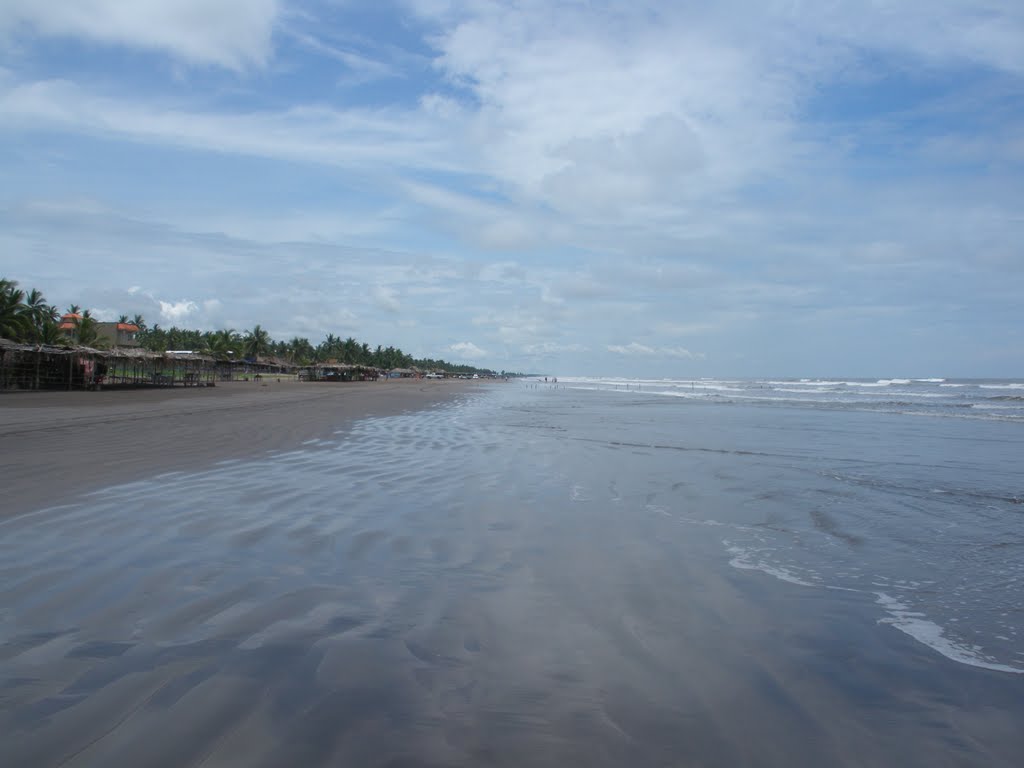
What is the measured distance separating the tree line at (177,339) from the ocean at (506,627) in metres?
40.0

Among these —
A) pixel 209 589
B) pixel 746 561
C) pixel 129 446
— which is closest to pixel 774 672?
pixel 746 561

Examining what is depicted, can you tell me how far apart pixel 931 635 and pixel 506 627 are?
9.28 ft

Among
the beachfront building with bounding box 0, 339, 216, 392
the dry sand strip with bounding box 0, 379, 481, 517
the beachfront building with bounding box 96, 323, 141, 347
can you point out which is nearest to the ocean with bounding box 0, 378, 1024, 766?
the dry sand strip with bounding box 0, 379, 481, 517

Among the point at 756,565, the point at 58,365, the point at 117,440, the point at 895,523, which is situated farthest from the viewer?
the point at 58,365

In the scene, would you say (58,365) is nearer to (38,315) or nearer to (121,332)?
(38,315)

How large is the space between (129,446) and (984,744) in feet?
44.3

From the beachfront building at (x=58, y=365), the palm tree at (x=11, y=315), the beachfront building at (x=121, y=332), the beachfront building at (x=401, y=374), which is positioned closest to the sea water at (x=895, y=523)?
the beachfront building at (x=58, y=365)

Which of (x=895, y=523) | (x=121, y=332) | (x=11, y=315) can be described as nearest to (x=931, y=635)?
(x=895, y=523)

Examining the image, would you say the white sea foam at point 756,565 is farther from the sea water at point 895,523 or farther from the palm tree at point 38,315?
the palm tree at point 38,315

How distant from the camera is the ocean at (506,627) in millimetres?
2865

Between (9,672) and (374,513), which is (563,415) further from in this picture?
(9,672)

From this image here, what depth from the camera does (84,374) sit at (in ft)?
117

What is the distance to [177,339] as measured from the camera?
8675 cm

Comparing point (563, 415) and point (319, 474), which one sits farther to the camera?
point (563, 415)
